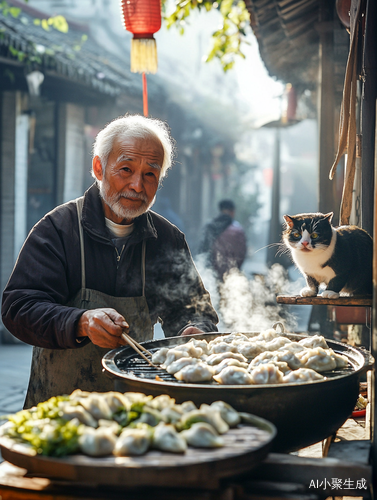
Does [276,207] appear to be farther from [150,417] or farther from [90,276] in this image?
[150,417]

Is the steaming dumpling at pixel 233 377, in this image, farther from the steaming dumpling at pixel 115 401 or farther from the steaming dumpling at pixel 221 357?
the steaming dumpling at pixel 115 401

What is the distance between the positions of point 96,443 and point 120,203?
1.96 metres

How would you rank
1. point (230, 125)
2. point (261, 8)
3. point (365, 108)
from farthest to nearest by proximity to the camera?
1. point (230, 125)
2. point (261, 8)
3. point (365, 108)

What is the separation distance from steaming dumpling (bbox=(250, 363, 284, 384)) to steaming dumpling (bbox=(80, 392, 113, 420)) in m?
0.66

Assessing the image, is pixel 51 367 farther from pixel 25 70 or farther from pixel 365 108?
pixel 25 70

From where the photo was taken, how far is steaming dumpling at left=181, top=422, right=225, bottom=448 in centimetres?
156

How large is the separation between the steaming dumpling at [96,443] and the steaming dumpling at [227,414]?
1.30ft

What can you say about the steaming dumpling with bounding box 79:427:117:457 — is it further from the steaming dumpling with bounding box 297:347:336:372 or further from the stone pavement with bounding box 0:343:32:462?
the stone pavement with bounding box 0:343:32:462

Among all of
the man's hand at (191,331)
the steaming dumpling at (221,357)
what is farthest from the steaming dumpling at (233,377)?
the man's hand at (191,331)

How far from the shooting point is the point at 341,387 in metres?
2.11

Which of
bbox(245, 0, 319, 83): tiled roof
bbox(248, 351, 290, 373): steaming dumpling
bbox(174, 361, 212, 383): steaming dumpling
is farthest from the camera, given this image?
bbox(245, 0, 319, 83): tiled roof

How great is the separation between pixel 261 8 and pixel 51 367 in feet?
14.3

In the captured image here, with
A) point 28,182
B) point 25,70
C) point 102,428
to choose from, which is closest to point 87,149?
point 28,182

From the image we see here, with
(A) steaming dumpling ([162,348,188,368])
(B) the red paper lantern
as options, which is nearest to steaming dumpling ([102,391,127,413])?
(A) steaming dumpling ([162,348,188,368])
